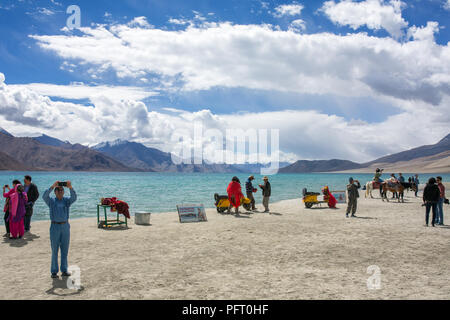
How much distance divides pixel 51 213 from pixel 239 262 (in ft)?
15.2

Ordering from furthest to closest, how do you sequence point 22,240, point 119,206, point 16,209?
point 119,206, point 22,240, point 16,209

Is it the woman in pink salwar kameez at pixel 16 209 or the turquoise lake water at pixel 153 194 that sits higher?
the woman in pink salwar kameez at pixel 16 209

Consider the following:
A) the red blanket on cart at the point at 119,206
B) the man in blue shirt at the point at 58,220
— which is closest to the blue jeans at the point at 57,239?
the man in blue shirt at the point at 58,220

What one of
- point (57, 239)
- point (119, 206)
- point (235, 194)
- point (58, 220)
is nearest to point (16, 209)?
point (119, 206)

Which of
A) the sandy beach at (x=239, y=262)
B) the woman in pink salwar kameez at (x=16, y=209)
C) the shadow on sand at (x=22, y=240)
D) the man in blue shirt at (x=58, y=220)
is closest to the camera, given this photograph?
the sandy beach at (x=239, y=262)

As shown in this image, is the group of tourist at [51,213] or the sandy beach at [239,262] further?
the group of tourist at [51,213]

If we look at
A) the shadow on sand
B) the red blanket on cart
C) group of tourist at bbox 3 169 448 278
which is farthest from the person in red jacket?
the shadow on sand

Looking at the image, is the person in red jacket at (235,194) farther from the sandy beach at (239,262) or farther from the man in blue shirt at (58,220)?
the man in blue shirt at (58,220)

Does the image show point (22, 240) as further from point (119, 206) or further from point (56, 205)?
point (56, 205)

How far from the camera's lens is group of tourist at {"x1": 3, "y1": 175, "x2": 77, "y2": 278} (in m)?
7.21

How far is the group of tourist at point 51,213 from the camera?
7.21m

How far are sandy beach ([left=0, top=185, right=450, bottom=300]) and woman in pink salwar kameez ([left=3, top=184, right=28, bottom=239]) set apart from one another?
0.46 m

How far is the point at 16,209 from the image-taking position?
11539 millimetres
